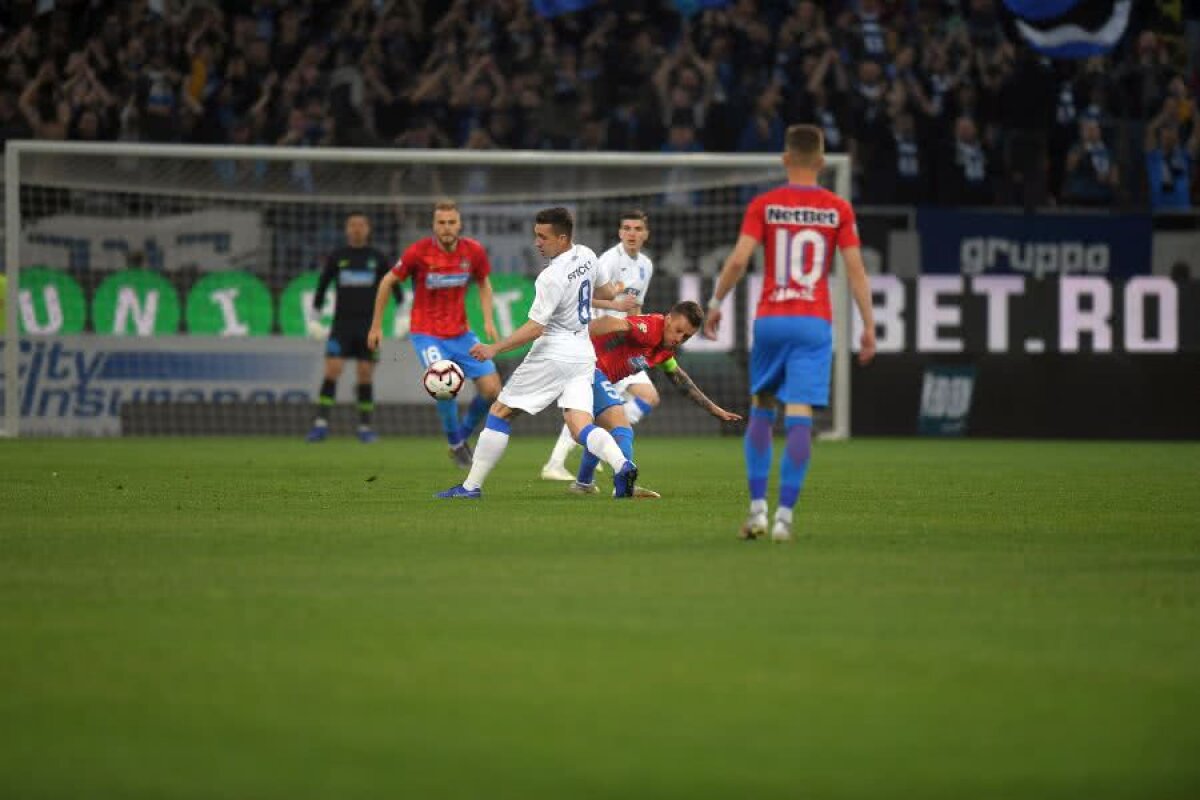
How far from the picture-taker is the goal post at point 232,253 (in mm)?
22125

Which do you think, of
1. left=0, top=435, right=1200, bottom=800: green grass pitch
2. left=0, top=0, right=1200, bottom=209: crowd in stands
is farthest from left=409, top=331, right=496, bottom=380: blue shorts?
left=0, top=0, right=1200, bottom=209: crowd in stands

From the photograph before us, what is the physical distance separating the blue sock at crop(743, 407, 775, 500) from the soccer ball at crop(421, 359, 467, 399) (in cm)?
465

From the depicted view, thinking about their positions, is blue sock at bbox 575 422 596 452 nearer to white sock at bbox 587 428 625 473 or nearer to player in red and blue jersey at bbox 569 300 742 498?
white sock at bbox 587 428 625 473

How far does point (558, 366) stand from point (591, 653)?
6.48 m

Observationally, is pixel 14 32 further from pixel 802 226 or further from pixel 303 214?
pixel 802 226

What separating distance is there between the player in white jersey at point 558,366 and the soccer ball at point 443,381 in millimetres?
1521

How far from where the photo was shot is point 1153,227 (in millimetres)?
Result: 24328

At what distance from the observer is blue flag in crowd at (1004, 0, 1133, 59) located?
25250 millimetres

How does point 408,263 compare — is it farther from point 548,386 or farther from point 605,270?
point 548,386

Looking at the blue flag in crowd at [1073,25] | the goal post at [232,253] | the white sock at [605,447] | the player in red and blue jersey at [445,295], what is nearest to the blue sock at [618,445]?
the white sock at [605,447]

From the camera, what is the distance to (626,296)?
14.8 meters

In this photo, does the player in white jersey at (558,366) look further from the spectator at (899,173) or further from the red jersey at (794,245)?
the spectator at (899,173)

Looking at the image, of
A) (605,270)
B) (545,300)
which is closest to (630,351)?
(545,300)

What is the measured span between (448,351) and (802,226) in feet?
23.4
